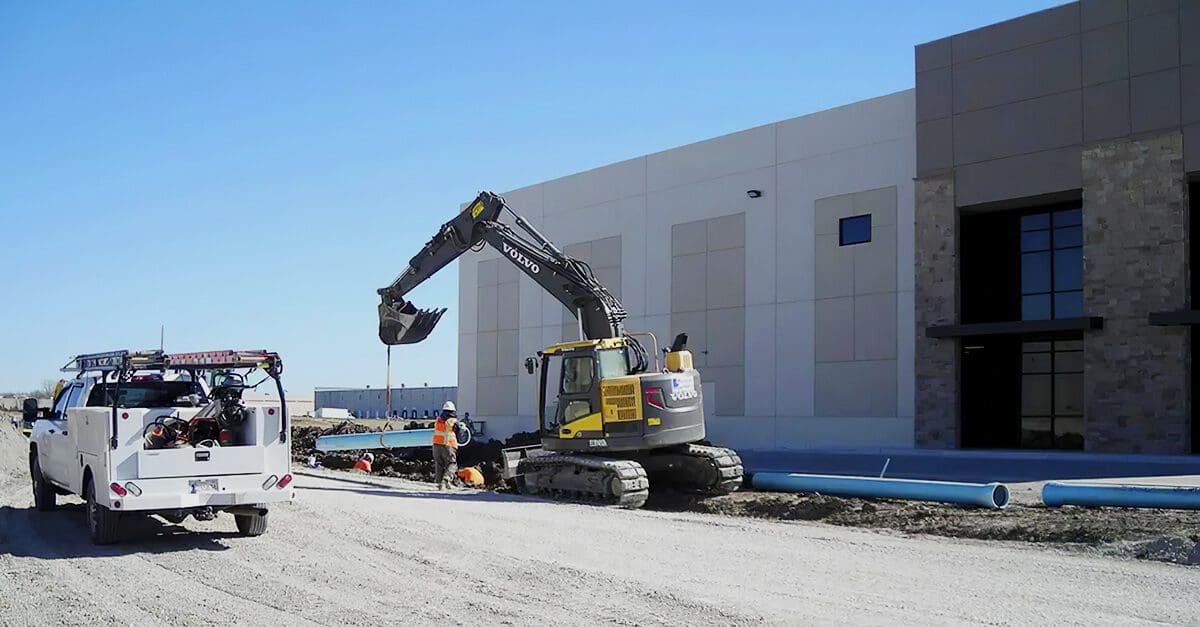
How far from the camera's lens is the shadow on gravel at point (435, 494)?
19672mm

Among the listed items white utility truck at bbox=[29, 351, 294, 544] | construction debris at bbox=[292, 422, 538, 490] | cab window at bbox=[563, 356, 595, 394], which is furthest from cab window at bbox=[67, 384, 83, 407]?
construction debris at bbox=[292, 422, 538, 490]

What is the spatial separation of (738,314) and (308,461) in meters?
13.8

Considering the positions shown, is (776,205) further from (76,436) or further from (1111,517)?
(76,436)

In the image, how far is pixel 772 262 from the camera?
106 feet

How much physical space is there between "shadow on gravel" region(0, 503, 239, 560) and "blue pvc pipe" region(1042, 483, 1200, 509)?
1255 centimetres

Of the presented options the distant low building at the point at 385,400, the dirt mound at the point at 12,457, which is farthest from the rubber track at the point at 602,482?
the distant low building at the point at 385,400

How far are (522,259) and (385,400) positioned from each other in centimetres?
6228

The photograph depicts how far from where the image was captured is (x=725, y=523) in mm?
16141

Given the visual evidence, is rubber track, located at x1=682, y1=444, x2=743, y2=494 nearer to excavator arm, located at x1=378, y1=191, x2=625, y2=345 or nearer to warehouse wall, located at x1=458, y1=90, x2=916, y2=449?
excavator arm, located at x1=378, y1=191, x2=625, y2=345

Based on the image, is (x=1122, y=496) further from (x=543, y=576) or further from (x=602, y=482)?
(x=543, y=576)

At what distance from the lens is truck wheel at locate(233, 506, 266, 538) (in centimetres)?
1311

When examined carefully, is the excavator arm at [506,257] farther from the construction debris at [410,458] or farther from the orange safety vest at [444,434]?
the construction debris at [410,458]

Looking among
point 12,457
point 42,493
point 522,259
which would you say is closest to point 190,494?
point 42,493

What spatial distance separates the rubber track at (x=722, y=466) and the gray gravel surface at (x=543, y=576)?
344cm
